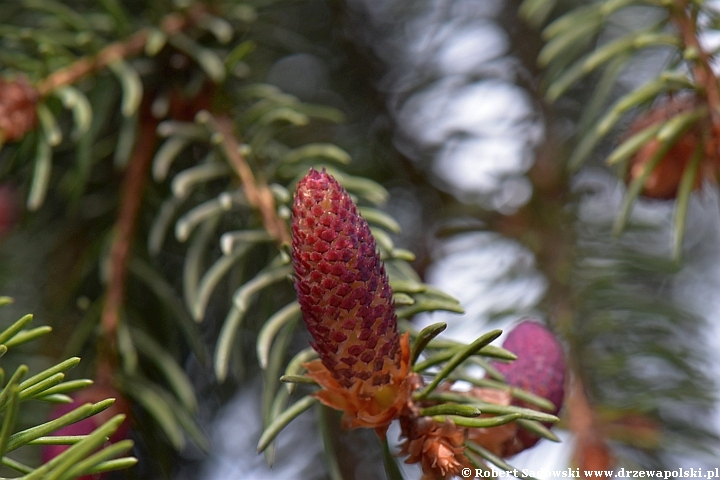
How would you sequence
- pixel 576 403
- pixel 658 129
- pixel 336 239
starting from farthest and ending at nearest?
pixel 576 403, pixel 658 129, pixel 336 239

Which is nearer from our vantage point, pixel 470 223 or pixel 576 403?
pixel 576 403

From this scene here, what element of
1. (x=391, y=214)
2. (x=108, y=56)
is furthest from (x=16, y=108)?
(x=391, y=214)

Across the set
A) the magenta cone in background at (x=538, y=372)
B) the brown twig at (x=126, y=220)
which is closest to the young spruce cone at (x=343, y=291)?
the magenta cone in background at (x=538, y=372)

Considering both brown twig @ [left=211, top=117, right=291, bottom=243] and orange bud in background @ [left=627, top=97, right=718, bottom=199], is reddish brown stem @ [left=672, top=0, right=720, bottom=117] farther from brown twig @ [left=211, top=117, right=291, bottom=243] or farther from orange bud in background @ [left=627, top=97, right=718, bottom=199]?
brown twig @ [left=211, top=117, right=291, bottom=243]

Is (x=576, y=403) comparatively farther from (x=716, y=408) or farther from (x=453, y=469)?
(x=453, y=469)

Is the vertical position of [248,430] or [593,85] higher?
[593,85]

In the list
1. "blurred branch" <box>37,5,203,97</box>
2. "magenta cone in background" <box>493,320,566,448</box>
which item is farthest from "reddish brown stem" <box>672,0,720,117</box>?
"blurred branch" <box>37,5,203,97</box>

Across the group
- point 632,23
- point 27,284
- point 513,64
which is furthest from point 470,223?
point 27,284

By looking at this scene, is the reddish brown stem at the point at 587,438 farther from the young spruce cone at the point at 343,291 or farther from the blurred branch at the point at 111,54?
the blurred branch at the point at 111,54

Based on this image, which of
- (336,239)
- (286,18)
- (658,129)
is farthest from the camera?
(286,18)
